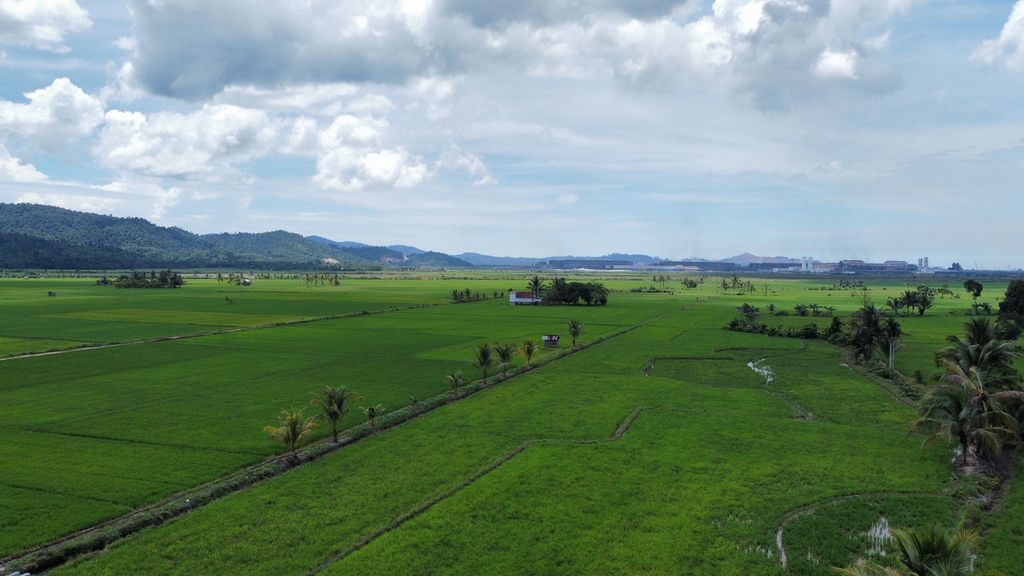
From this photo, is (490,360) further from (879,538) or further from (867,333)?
(867,333)

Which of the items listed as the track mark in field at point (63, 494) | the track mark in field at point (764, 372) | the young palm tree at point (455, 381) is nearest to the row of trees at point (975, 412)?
the track mark in field at point (764, 372)

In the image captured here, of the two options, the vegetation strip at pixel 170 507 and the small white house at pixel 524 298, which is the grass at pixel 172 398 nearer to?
the vegetation strip at pixel 170 507

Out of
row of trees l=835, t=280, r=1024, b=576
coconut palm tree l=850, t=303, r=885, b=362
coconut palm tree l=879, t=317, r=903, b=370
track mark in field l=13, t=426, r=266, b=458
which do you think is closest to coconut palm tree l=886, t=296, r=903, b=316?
coconut palm tree l=879, t=317, r=903, b=370

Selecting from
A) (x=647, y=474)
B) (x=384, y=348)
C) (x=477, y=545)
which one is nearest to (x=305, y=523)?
(x=477, y=545)

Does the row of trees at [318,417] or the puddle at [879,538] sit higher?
the row of trees at [318,417]

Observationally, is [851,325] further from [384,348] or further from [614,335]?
[384,348]
